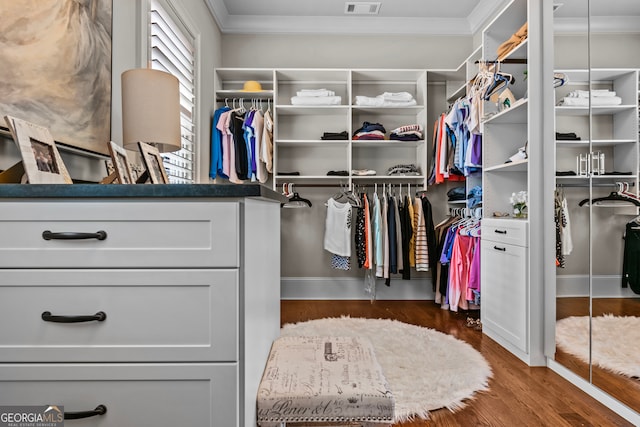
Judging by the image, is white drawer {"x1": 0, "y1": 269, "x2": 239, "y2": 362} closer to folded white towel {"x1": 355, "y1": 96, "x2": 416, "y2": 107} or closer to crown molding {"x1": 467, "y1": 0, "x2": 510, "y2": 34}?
folded white towel {"x1": 355, "y1": 96, "x2": 416, "y2": 107}

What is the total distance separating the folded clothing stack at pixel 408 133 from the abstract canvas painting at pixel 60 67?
2.69 metres

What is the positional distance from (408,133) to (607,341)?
8.07 ft

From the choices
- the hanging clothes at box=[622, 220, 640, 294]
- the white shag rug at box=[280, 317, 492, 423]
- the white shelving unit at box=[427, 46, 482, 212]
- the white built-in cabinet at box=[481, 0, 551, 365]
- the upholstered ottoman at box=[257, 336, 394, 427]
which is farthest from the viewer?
the white shelving unit at box=[427, 46, 482, 212]

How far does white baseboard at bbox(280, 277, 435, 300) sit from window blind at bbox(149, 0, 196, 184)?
1614mm

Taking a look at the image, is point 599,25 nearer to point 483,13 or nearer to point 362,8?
point 483,13

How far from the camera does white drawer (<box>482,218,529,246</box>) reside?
238cm

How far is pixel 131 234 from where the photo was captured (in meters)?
0.85

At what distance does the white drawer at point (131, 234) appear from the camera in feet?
2.74

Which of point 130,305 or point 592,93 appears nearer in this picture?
point 130,305

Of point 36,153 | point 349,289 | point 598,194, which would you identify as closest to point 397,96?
point 349,289

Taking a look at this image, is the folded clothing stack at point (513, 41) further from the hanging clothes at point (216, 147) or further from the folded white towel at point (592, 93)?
the hanging clothes at point (216, 147)

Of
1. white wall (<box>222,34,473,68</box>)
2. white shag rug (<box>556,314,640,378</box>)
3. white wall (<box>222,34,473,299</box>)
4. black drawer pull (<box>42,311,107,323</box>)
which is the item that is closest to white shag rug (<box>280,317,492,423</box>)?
white shag rug (<box>556,314,640,378</box>)

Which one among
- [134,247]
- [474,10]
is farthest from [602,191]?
[474,10]

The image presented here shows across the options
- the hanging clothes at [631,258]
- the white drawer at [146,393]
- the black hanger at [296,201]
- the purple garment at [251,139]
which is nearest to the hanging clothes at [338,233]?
the black hanger at [296,201]
